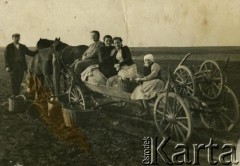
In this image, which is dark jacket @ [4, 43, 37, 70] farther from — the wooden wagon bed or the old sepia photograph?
the wooden wagon bed

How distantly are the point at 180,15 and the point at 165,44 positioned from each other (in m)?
0.27

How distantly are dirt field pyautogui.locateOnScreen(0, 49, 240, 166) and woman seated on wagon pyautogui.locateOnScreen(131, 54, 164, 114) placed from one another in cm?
6

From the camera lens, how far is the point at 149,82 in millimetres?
3641

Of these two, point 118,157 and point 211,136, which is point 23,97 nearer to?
point 118,157

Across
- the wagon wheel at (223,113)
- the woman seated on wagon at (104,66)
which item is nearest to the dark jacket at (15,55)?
the woman seated on wagon at (104,66)

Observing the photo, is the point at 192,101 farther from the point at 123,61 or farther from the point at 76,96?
the point at 76,96

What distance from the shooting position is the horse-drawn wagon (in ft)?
11.7

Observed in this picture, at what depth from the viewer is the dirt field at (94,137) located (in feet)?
12.0

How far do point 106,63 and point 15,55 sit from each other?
77cm

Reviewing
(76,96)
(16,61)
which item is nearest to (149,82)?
(76,96)

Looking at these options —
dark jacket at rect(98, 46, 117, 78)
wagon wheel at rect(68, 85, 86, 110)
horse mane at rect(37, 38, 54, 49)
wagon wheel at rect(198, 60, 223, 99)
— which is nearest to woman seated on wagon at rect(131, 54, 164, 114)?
dark jacket at rect(98, 46, 117, 78)

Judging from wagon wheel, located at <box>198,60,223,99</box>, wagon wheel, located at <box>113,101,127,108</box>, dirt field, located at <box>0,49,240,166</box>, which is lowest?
dirt field, located at <box>0,49,240,166</box>

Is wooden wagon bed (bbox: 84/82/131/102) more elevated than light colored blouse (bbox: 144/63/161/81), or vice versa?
light colored blouse (bbox: 144/63/161/81)

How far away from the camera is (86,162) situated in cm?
366
